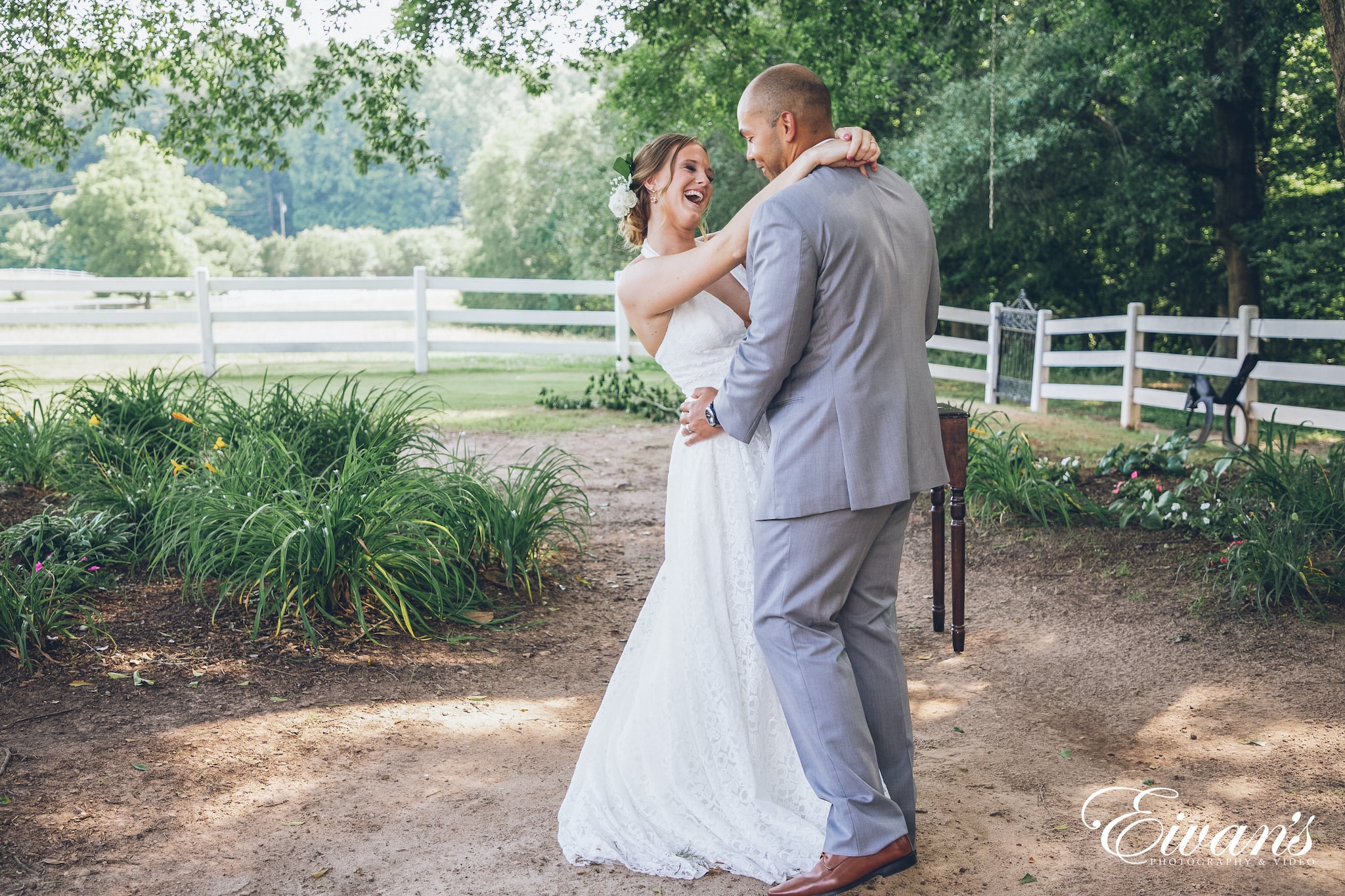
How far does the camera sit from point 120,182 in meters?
46.6

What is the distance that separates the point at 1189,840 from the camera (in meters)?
2.89

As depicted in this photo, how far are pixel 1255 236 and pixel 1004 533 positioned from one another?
10.8 m

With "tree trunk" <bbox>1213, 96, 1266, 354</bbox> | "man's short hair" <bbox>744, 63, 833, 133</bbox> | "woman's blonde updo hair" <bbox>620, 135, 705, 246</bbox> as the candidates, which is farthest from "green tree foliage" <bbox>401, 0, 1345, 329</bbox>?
"man's short hair" <bbox>744, 63, 833, 133</bbox>

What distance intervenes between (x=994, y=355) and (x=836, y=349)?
11.8m

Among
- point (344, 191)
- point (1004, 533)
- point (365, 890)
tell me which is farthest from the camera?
point (344, 191)

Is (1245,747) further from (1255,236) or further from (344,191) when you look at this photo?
(344,191)

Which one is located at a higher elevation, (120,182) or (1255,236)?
(120,182)

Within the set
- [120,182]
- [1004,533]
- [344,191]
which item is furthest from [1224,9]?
[344,191]

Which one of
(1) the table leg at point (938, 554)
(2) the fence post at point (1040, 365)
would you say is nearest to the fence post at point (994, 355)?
(2) the fence post at point (1040, 365)

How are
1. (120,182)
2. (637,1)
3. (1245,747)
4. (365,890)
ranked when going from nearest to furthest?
(365,890) < (1245,747) < (637,1) < (120,182)

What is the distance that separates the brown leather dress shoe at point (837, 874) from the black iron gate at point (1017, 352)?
11.4 m

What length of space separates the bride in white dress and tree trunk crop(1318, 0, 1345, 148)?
3.52 m

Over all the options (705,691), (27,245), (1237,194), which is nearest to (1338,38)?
(705,691)

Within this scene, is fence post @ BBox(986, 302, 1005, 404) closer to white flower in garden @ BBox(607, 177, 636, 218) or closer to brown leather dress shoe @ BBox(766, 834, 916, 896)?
white flower in garden @ BBox(607, 177, 636, 218)
